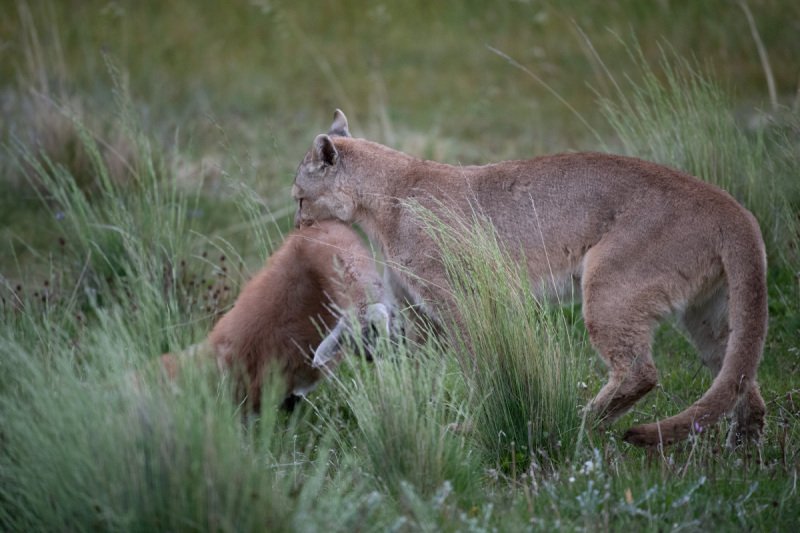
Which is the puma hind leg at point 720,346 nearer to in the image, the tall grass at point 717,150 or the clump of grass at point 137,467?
the tall grass at point 717,150

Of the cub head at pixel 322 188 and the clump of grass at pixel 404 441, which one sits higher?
the cub head at pixel 322 188

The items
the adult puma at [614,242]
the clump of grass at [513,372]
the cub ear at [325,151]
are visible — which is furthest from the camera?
the cub ear at [325,151]

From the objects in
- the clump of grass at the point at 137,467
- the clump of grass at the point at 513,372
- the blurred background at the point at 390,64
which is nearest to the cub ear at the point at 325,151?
the clump of grass at the point at 513,372

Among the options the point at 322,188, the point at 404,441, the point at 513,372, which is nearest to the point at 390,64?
the point at 322,188

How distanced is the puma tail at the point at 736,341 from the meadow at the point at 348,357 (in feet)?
0.60

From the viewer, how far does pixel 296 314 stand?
19.1ft

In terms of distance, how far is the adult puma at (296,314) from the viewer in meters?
5.64

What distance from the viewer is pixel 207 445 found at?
A: 12.0 feet

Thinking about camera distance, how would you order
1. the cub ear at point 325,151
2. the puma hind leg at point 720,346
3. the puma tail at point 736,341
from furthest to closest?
1. the cub ear at point 325,151
2. the puma hind leg at point 720,346
3. the puma tail at point 736,341

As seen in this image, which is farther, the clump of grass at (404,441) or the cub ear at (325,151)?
the cub ear at (325,151)

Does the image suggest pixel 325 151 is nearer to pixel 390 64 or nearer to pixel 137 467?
pixel 137 467

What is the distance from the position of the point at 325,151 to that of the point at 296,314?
1150 mm

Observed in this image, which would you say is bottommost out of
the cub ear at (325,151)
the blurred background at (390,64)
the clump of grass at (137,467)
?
the blurred background at (390,64)

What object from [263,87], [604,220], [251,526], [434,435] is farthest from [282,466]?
[263,87]
